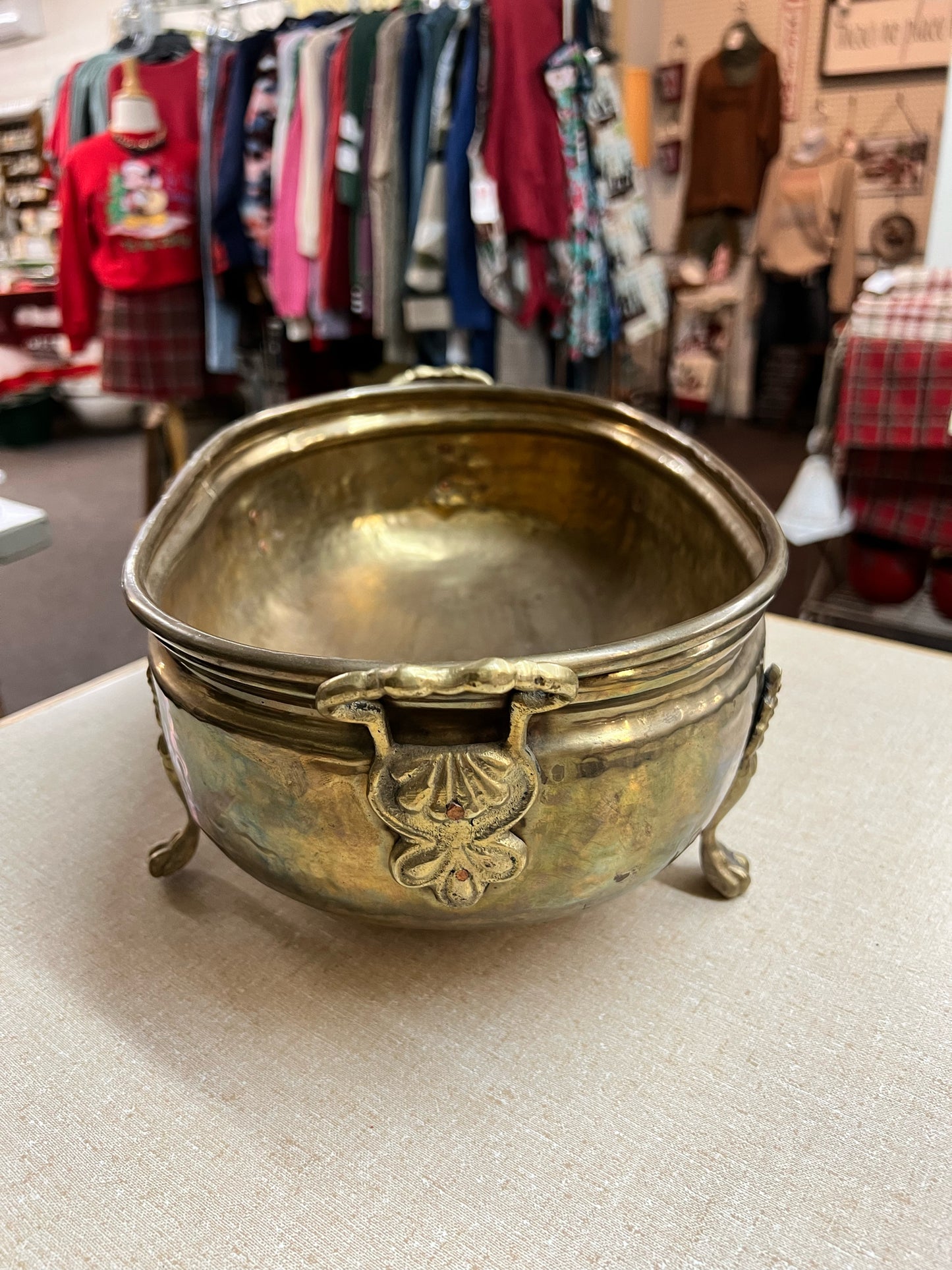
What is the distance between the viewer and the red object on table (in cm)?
157

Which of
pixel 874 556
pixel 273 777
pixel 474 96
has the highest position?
pixel 474 96

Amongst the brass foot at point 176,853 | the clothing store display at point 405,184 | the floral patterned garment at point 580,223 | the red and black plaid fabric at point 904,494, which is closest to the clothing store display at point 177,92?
the clothing store display at point 405,184

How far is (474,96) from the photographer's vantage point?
1605 millimetres

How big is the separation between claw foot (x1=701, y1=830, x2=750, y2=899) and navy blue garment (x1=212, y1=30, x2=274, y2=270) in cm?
172

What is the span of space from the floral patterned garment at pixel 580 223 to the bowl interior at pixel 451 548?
30.7 inches

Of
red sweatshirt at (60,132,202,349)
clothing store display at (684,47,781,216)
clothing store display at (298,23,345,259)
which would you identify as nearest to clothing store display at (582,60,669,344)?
clothing store display at (298,23,345,259)

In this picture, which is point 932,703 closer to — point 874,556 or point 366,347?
point 874,556

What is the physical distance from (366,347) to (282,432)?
135 centimetres

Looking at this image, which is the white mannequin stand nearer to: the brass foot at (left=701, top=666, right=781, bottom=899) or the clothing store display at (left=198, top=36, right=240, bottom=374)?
the clothing store display at (left=198, top=36, right=240, bottom=374)

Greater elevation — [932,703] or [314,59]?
[314,59]

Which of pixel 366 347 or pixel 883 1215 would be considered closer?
pixel 883 1215

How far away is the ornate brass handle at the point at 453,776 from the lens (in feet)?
1.42

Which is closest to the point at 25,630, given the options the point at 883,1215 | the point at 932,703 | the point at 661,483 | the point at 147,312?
the point at 147,312

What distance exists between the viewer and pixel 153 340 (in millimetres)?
2094
